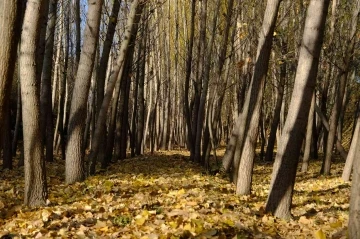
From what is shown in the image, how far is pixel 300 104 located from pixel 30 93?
12.8 feet

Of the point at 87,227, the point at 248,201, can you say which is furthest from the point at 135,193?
the point at 87,227

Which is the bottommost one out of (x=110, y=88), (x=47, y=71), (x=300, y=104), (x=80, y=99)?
(x=300, y=104)

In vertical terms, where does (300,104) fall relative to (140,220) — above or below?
above

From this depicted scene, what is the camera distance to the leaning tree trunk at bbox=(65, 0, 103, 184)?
9.17 m

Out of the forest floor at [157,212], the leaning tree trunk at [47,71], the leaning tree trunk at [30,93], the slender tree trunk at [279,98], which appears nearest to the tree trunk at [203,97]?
the slender tree trunk at [279,98]

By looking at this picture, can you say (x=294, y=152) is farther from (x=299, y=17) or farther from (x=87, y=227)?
(x=299, y=17)

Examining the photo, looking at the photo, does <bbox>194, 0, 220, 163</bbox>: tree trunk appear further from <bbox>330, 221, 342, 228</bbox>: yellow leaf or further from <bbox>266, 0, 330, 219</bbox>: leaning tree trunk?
<bbox>330, 221, 342, 228</bbox>: yellow leaf

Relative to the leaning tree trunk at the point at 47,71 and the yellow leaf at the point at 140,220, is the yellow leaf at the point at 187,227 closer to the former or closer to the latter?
the yellow leaf at the point at 140,220

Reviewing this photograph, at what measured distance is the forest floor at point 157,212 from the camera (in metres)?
5.28

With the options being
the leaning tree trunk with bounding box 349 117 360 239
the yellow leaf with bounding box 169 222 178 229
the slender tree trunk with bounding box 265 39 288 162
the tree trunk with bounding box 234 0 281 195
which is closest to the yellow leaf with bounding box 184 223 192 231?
the yellow leaf with bounding box 169 222 178 229

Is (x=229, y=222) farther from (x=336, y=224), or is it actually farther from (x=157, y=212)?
(x=336, y=224)

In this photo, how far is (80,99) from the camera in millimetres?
9250

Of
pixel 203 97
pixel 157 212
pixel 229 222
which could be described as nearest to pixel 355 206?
pixel 229 222

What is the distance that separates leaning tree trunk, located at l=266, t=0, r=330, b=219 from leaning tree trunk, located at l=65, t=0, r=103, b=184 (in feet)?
14.7
